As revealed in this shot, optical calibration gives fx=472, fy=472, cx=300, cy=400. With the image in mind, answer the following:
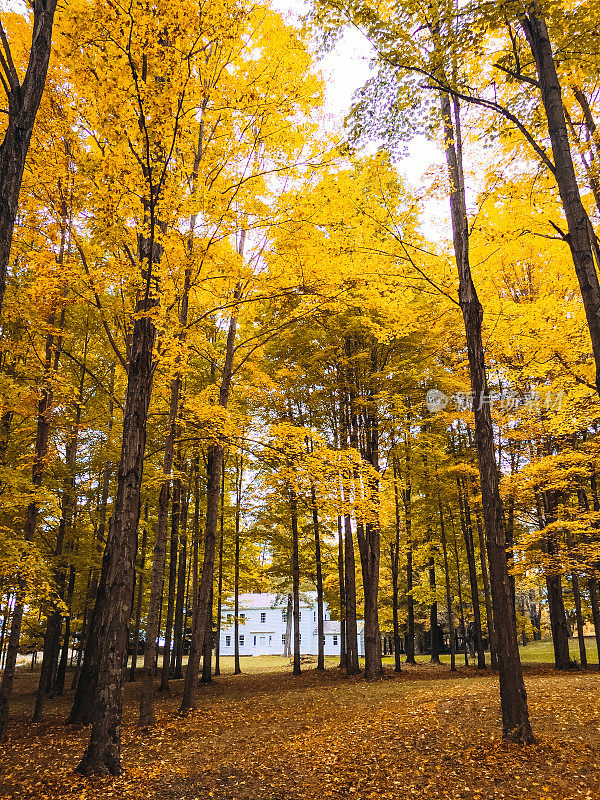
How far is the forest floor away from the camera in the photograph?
5.42m

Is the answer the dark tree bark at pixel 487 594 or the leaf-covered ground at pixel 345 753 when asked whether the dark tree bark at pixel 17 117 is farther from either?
the dark tree bark at pixel 487 594

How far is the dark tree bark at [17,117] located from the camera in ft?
12.2

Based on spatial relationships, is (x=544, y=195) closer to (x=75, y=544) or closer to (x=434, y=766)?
(x=434, y=766)

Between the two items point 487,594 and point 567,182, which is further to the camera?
point 487,594

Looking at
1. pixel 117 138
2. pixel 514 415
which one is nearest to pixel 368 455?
pixel 514 415

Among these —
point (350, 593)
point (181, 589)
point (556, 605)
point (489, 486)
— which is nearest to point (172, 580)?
point (181, 589)

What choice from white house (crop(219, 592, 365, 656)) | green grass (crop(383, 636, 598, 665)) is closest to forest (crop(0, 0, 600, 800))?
green grass (crop(383, 636, 598, 665))

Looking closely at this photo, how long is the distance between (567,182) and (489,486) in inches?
168

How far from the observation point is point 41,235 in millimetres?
10500

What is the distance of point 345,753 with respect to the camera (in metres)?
6.80

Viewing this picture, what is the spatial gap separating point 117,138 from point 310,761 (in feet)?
31.2

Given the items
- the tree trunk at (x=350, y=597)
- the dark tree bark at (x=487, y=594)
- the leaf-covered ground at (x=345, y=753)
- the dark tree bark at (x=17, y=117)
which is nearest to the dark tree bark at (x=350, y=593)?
the tree trunk at (x=350, y=597)

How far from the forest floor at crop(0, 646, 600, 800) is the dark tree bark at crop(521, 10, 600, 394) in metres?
4.57

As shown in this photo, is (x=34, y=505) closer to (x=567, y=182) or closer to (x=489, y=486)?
(x=489, y=486)
